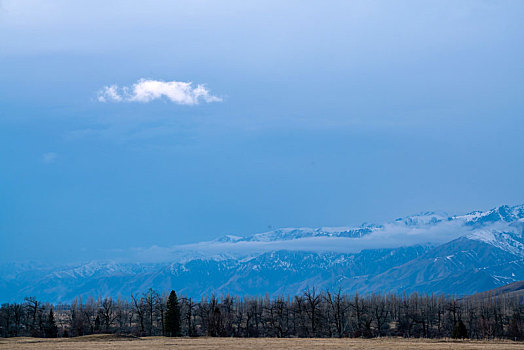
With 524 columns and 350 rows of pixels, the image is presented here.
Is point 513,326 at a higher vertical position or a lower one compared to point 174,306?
lower

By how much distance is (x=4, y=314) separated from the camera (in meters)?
159

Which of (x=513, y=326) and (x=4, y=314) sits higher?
(x=4, y=314)

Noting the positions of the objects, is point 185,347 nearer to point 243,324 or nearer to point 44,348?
point 44,348

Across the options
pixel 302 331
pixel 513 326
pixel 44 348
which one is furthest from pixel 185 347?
pixel 513 326

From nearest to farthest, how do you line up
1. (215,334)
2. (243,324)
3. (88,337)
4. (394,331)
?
(88,337)
(215,334)
(394,331)
(243,324)

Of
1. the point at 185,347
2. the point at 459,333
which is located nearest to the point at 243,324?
the point at 459,333

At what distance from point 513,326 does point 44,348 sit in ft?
357

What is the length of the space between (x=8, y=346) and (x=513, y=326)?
110 metres

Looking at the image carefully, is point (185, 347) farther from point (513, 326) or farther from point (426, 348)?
point (513, 326)

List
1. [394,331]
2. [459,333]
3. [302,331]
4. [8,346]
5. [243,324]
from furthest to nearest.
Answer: [243,324] < [394,331] < [302,331] < [459,333] < [8,346]

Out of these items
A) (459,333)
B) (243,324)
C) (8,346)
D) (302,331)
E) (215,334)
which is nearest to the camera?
(8,346)

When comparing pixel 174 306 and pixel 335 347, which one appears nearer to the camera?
pixel 335 347

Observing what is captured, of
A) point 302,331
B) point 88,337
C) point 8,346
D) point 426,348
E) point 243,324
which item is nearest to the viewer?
point 426,348

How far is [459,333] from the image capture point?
94.4 m
